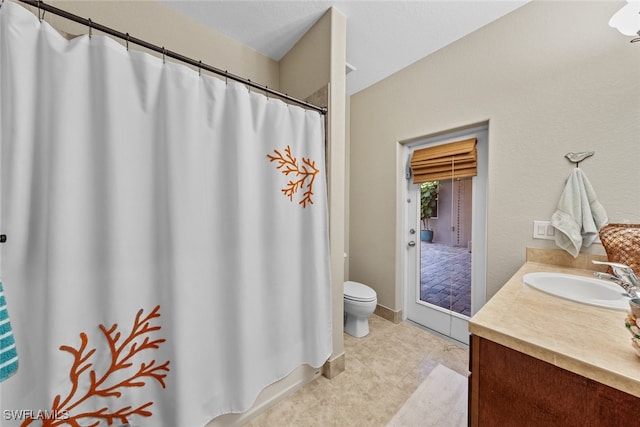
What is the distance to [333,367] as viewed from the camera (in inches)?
61.3

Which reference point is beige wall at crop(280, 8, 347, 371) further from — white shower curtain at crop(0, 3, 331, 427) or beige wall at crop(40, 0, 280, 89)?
beige wall at crop(40, 0, 280, 89)

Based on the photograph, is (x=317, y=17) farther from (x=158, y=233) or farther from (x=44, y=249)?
(x=44, y=249)

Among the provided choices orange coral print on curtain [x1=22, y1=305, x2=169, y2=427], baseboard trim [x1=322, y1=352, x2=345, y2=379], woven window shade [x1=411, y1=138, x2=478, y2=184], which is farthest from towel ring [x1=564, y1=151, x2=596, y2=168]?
orange coral print on curtain [x1=22, y1=305, x2=169, y2=427]

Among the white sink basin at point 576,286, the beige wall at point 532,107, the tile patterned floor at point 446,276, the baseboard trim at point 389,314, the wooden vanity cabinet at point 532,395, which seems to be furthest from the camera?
the baseboard trim at point 389,314

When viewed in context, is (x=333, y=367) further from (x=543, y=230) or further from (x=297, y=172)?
(x=543, y=230)

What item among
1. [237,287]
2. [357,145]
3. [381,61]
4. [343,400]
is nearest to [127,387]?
[237,287]

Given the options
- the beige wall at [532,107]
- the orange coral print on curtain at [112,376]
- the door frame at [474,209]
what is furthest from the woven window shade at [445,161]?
the orange coral print on curtain at [112,376]

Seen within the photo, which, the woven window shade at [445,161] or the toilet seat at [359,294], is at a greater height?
the woven window shade at [445,161]

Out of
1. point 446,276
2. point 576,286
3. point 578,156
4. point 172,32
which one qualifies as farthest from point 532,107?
point 172,32

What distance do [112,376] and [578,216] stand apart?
2.41 m

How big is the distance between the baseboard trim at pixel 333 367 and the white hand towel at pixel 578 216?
62.7 inches

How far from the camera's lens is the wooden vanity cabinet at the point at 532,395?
55 cm

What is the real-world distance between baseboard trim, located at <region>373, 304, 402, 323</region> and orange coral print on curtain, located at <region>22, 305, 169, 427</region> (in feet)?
6.44

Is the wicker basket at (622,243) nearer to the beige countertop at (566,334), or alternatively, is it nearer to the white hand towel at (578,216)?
the white hand towel at (578,216)
